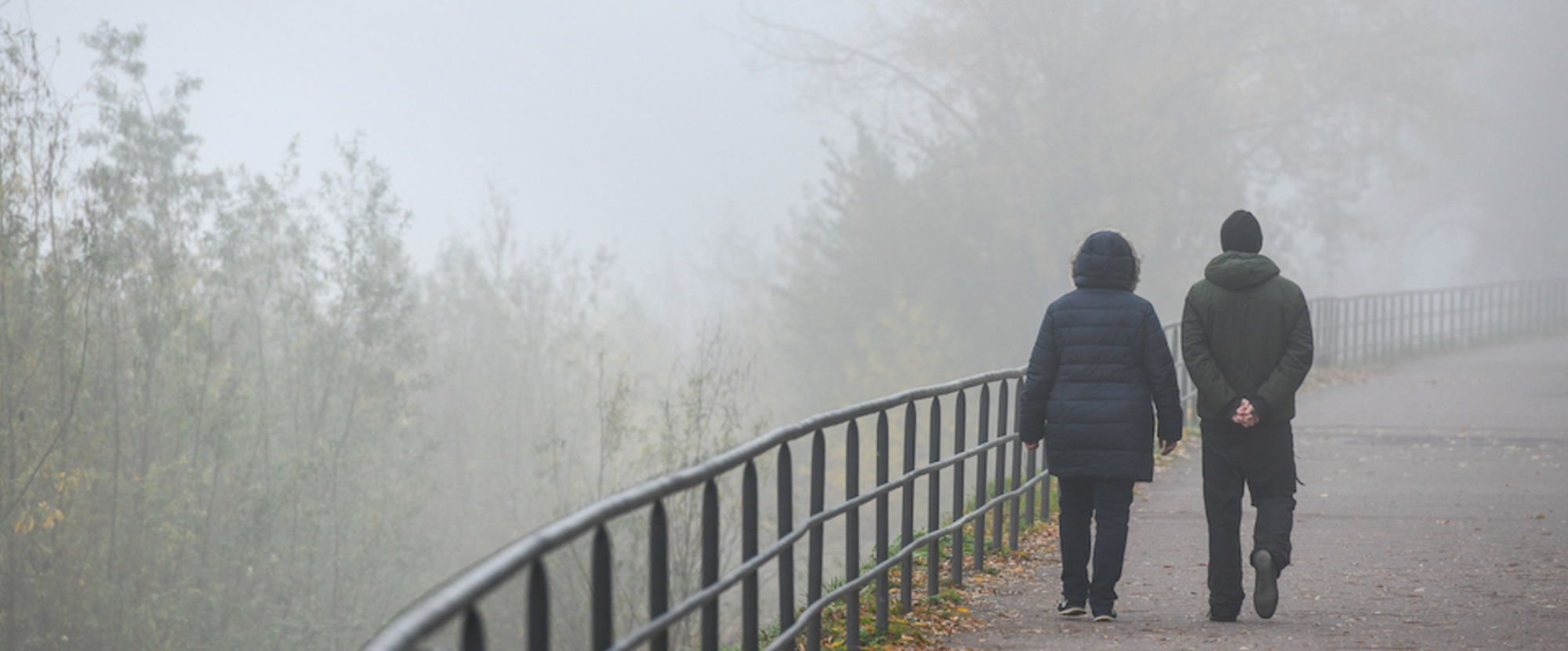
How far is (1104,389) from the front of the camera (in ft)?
21.3

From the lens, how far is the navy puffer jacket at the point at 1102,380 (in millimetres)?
6480

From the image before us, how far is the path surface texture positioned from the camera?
652 centimetres

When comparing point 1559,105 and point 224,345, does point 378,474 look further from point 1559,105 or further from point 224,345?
point 1559,105

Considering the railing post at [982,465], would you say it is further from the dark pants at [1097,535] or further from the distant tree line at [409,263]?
the distant tree line at [409,263]

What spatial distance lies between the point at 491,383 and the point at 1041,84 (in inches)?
1124

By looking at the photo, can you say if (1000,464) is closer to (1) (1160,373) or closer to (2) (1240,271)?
(1) (1160,373)

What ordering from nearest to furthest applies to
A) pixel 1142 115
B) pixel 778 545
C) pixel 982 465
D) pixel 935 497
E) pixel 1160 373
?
pixel 778 545 < pixel 1160 373 < pixel 935 497 < pixel 982 465 < pixel 1142 115

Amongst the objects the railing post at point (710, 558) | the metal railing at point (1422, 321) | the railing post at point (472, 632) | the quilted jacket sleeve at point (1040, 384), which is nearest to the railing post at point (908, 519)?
the quilted jacket sleeve at point (1040, 384)

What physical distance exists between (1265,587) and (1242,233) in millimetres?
1490

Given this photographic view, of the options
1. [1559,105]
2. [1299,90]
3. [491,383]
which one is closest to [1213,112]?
[1299,90]

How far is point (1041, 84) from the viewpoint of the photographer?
140 ft

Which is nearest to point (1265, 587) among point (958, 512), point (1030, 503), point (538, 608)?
point (958, 512)

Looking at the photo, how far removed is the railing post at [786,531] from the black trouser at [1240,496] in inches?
87.2

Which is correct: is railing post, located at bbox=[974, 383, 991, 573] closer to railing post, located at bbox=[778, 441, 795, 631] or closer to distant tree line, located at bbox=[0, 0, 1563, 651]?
railing post, located at bbox=[778, 441, 795, 631]
